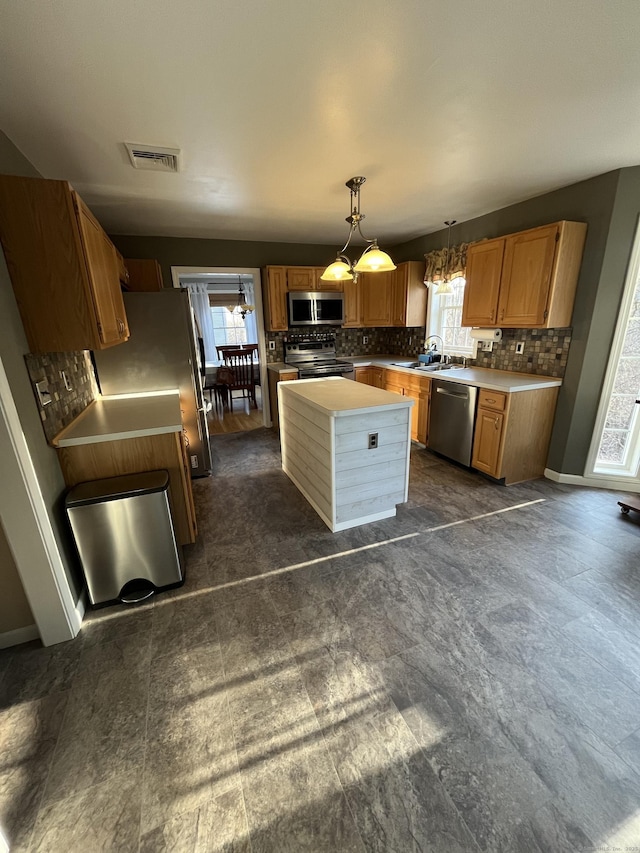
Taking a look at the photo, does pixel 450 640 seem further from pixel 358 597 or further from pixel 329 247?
pixel 329 247

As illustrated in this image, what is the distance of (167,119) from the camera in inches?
71.8

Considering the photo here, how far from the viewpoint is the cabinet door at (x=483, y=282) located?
330 centimetres

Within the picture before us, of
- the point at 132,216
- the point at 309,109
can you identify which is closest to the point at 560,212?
the point at 309,109

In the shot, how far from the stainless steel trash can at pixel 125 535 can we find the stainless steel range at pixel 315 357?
291 centimetres

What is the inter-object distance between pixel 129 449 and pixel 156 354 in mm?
1376

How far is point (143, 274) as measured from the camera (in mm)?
3510

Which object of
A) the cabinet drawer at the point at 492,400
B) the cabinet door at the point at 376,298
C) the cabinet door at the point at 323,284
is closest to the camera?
the cabinet drawer at the point at 492,400

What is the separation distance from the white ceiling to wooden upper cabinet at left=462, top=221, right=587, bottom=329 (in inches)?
16.9

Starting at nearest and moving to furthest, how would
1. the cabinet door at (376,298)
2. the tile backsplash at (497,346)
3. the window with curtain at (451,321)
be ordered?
the tile backsplash at (497,346) < the window with curtain at (451,321) < the cabinet door at (376,298)

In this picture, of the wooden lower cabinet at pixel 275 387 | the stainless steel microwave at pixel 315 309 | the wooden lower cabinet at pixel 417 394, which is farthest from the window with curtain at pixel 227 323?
the wooden lower cabinet at pixel 417 394

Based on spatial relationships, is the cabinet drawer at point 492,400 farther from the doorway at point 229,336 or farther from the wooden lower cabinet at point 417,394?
the doorway at point 229,336

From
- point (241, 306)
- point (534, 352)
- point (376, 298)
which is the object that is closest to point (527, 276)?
point (534, 352)

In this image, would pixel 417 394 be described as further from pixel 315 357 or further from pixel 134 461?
pixel 134 461

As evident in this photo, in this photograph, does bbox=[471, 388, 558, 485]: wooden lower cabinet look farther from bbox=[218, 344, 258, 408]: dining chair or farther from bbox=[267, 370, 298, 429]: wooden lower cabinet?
bbox=[218, 344, 258, 408]: dining chair
